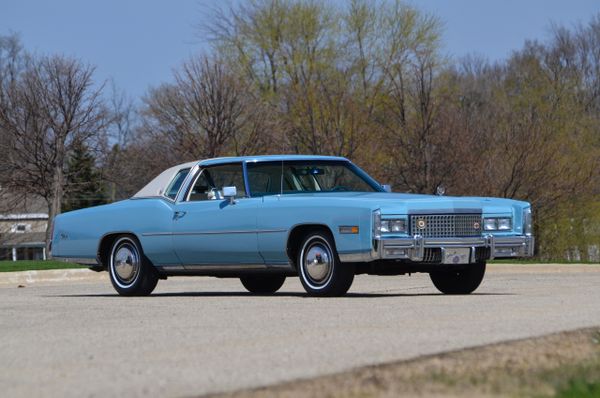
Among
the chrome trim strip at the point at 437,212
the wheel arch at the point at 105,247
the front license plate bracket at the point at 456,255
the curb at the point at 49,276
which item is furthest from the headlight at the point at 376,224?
the curb at the point at 49,276

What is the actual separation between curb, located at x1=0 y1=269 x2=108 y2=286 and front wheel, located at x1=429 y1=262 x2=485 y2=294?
9.20 metres

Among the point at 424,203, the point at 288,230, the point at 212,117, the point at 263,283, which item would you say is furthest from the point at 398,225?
the point at 212,117

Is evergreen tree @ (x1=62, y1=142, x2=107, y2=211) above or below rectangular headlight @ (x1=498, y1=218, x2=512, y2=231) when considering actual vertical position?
above

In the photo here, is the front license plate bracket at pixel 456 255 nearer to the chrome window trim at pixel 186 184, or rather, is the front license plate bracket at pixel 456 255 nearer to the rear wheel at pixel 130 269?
the chrome window trim at pixel 186 184

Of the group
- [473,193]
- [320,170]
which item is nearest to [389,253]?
[320,170]

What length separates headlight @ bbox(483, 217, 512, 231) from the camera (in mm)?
13945

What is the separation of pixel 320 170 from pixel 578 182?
3020cm

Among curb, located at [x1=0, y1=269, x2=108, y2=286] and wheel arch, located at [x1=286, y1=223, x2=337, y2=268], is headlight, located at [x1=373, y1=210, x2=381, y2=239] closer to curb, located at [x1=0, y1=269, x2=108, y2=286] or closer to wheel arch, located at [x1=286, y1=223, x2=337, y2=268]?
wheel arch, located at [x1=286, y1=223, x2=337, y2=268]

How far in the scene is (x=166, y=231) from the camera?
15070 mm

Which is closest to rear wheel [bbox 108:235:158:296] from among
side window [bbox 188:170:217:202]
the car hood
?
side window [bbox 188:170:217:202]

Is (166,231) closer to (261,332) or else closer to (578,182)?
(261,332)

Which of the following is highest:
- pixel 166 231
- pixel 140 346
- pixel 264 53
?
pixel 264 53

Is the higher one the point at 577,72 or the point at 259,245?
the point at 577,72

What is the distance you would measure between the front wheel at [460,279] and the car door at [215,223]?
216cm
